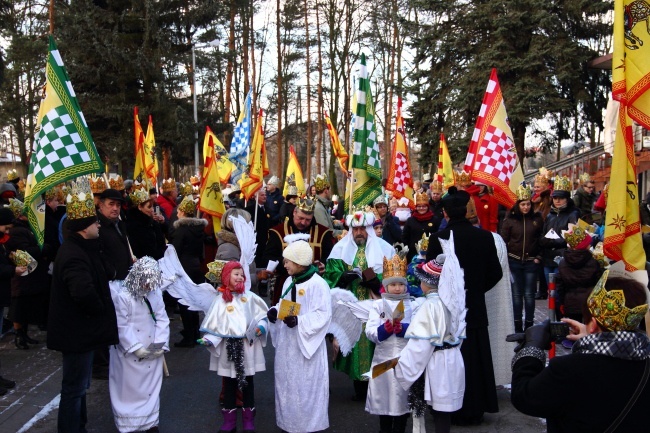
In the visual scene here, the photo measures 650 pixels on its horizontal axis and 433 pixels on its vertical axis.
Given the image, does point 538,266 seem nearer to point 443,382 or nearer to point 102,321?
point 443,382

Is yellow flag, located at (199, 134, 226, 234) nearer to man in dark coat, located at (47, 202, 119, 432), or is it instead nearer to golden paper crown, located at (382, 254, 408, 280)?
man in dark coat, located at (47, 202, 119, 432)

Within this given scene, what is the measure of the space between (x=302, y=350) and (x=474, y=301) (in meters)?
1.57

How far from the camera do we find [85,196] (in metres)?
5.45

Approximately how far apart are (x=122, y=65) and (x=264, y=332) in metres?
24.6

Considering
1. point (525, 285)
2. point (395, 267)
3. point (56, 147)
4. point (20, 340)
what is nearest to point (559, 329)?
point (395, 267)

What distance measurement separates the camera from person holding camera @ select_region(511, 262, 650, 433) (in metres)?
2.80

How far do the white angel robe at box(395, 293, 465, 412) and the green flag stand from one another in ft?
12.7

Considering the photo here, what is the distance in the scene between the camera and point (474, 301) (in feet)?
19.5

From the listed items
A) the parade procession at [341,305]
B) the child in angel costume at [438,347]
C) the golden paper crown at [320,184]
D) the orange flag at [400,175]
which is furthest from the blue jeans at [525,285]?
the child in angel costume at [438,347]

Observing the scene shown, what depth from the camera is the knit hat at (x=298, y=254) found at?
18.8ft

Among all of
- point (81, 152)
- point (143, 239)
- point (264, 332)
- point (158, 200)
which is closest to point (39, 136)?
point (81, 152)

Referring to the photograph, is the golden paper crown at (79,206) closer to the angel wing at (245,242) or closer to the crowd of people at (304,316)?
the crowd of people at (304,316)

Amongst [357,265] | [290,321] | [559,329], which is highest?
[357,265]

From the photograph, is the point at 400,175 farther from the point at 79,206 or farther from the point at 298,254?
the point at 79,206
